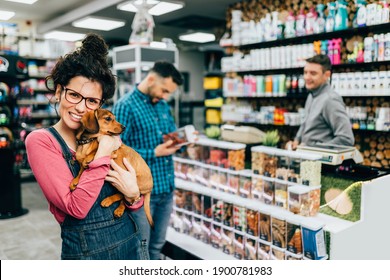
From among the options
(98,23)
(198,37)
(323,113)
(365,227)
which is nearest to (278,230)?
(365,227)

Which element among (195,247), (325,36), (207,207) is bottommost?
(195,247)

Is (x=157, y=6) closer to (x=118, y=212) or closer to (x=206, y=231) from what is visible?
(x=206, y=231)

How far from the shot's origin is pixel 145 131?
2244 millimetres

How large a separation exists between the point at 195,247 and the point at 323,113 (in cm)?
153

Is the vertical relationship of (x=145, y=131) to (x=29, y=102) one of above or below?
below

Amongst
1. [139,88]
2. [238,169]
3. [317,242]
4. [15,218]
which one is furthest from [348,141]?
[15,218]

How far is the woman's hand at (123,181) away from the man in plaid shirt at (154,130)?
40.1 inches

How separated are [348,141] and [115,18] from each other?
5.90 metres

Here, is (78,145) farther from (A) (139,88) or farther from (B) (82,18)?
(B) (82,18)

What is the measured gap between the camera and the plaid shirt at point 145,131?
2.21 meters

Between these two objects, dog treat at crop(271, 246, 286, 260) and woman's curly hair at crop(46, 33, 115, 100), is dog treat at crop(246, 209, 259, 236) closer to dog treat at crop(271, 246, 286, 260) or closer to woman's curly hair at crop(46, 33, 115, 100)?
dog treat at crop(271, 246, 286, 260)

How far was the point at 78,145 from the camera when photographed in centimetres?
115

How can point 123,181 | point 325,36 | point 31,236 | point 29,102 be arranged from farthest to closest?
point 29,102 < point 325,36 < point 31,236 < point 123,181

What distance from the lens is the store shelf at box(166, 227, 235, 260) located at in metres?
2.50
